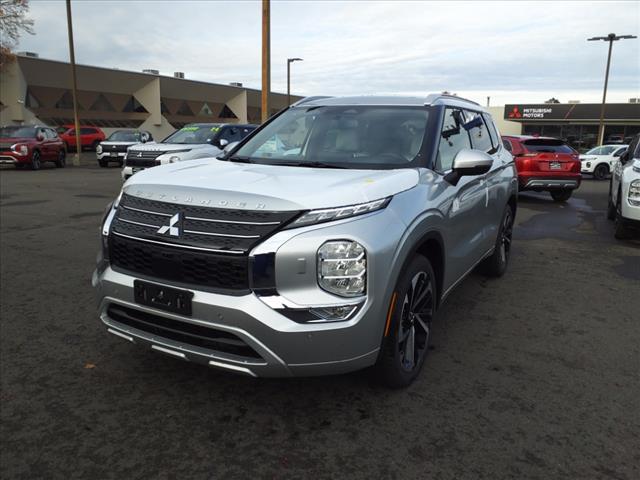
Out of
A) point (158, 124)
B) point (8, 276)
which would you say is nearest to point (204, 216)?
point (8, 276)

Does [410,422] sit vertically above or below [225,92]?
below

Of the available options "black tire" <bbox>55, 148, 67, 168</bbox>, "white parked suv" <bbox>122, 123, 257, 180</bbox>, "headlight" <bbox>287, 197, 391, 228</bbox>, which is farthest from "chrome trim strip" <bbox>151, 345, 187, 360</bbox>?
"black tire" <bbox>55, 148, 67, 168</bbox>

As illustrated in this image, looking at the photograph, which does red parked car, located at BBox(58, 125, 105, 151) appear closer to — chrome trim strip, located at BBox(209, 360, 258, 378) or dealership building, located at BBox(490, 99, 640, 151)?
chrome trim strip, located at BBox(209, 360, 258, 378)

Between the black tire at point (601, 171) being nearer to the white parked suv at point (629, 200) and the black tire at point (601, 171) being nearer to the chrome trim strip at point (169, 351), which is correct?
the white parked suv at point (629, 200)

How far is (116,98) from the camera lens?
137ft

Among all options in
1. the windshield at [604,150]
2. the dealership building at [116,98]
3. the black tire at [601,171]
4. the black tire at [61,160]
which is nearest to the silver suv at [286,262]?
the black tire at [61,160]

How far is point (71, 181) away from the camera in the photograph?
16281 mm

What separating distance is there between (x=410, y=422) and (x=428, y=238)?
1081 millimetres

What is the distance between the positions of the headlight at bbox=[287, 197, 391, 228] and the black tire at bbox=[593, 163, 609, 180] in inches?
927

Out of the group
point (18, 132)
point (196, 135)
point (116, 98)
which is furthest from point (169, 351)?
point (116, 98)

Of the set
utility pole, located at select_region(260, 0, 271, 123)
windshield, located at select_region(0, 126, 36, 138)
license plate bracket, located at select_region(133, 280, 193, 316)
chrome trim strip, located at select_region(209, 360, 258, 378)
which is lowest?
chrome trim strip, located at select_region(209, 360, 258, 378)

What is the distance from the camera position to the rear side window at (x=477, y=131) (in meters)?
4.76

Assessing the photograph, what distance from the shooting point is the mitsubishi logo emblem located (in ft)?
9.05

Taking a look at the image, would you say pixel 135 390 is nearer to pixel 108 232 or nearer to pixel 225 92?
pixel 108 232
